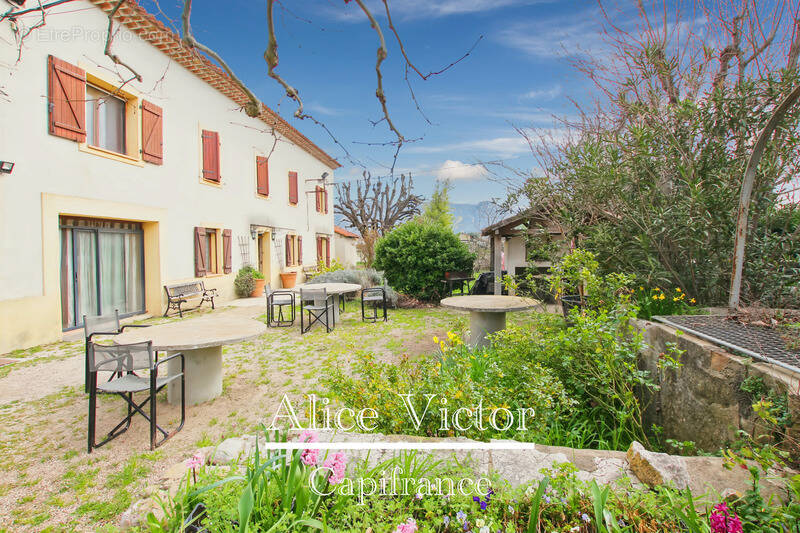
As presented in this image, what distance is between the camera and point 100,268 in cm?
741

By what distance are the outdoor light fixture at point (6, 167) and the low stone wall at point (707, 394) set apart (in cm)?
834

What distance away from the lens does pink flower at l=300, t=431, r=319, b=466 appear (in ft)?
5.45

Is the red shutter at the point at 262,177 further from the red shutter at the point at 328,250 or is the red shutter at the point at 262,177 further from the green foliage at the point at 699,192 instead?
the green foliage at the point at 699,192

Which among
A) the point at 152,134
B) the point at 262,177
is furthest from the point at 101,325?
the point at 262,177

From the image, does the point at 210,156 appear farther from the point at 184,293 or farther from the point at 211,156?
the point at 184,293

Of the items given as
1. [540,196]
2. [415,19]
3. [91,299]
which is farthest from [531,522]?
[91,299]

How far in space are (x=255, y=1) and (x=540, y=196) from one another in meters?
4.21

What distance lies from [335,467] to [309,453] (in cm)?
18

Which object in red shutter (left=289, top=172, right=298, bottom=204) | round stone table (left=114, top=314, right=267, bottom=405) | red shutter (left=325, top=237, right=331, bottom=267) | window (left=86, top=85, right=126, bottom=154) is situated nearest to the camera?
round stone table (left=114, top=314, right=267, bottom=405)

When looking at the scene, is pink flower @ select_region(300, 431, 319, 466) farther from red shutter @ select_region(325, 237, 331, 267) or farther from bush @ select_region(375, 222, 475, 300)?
red shutter @ select_region(325, 237, 331, 267)

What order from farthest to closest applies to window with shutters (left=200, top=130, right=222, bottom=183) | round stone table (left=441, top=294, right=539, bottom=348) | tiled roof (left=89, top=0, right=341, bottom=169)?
window with shutters (left=200, top=130, right=222, bottom=183), tiled roof (left=89, top=0, right=341, bottom=169), round stone table (left=441, top=294, right=539, bottom=348)

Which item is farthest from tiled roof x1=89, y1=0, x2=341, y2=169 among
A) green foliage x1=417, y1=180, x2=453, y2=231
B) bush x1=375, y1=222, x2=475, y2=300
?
green foliage x1=417, y1=180, x2=453, y2=231

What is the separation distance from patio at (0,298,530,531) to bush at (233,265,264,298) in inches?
205

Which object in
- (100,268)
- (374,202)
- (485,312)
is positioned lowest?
(485,312)
